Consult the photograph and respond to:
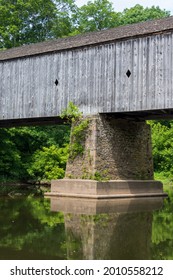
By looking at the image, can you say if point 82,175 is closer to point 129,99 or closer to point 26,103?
point 129,99

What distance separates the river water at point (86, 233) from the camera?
759 cm

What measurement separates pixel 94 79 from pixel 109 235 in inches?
457

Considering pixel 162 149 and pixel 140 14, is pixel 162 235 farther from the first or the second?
pixel 140 14

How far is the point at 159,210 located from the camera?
569 inches

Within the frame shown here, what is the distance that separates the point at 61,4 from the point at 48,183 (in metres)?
22.0

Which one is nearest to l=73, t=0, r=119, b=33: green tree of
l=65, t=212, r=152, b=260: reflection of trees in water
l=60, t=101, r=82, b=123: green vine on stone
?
l=60, t=101, r=82, b=123: green vine on stone

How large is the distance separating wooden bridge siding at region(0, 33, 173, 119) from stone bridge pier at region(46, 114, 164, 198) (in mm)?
902

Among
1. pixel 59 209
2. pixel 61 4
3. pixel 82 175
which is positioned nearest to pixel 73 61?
pixel 82 175

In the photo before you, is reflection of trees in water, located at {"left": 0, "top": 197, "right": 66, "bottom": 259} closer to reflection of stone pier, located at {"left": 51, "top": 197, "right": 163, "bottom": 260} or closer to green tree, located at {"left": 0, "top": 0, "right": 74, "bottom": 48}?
reflection of stone pier, located at {"left": 51, "top": 197, "right": 163, "bottom": 260}

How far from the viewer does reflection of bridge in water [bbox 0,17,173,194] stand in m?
18.2

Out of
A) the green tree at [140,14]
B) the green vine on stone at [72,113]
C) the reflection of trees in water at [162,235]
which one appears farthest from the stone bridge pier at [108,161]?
the green tree at [140,14]

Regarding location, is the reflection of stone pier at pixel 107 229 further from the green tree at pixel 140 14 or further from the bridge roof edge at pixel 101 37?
the green tree at pixel 140 14

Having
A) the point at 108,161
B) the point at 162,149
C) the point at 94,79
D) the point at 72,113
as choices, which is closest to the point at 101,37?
the point at 94,79

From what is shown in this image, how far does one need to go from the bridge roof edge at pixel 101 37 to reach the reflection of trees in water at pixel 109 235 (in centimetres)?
820
